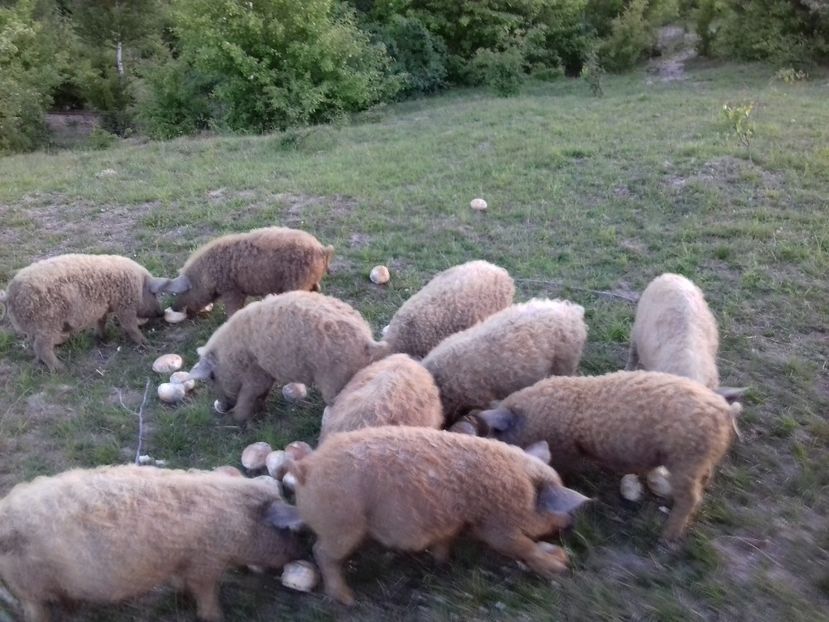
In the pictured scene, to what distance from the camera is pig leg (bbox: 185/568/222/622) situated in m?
3.72

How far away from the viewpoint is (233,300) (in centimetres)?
704

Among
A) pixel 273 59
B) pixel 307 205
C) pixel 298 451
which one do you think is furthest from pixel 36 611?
pixel 273 59

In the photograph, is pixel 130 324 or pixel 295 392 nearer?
pixel 295 392

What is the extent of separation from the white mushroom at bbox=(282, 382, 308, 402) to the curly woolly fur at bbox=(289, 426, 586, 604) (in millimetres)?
1794

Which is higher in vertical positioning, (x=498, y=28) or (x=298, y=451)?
(x=498, y=28)

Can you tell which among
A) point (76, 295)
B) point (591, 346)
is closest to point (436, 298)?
point (591, 346)

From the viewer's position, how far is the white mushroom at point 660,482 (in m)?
4.28

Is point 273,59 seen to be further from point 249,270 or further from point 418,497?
point 418,497

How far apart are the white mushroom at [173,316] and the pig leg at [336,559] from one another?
12.5 feet

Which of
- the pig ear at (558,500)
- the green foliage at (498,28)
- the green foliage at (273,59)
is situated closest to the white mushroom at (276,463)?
the pig ear at (558,500)

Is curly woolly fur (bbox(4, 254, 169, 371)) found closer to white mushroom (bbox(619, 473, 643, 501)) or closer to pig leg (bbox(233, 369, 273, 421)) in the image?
pig leg (bbox(233, 369, 273, 421))

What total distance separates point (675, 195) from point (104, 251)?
676cm

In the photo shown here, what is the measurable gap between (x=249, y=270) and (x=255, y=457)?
2540 millimetres

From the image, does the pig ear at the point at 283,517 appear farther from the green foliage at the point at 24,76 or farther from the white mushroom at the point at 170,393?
the green foliage at the point at 24,76
